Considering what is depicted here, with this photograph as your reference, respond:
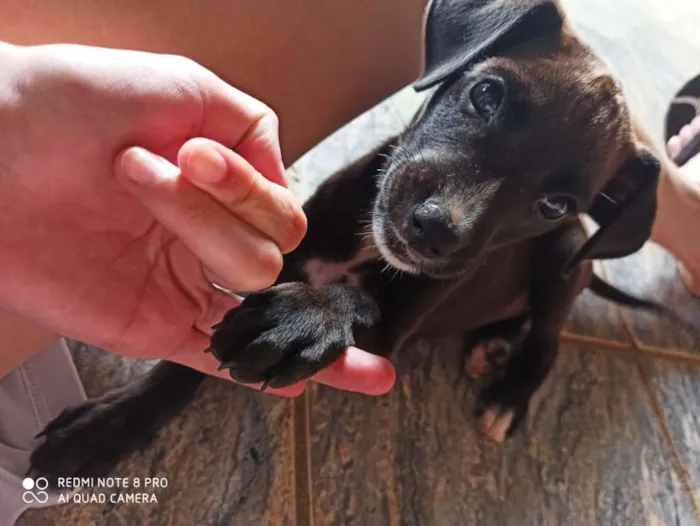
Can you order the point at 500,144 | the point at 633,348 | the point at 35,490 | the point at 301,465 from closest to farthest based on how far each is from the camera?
Result: the point at 35,490, the point at 500,144, the point at 301,465, the point at 633,348

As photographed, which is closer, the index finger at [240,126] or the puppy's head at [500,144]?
the index finger at [240,126]

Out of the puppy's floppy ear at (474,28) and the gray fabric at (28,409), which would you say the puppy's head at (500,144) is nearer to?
the puppy's floppy ear at (474,28)

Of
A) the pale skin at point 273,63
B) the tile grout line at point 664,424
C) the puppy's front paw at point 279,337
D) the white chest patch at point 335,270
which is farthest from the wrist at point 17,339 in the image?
the tile grout line at point 664,424

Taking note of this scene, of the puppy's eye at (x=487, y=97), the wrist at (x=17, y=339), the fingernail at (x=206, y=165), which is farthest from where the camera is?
the puppy's eye at (x=487, y=97)

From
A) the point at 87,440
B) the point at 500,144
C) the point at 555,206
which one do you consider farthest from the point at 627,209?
the point at 87,440

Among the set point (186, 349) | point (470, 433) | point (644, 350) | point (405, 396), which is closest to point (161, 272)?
point (186, 349)

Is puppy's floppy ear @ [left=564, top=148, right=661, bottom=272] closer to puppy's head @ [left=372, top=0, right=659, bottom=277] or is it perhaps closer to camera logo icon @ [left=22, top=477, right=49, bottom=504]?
puppy's head @ [left=372, top=0, right=659, bottom=277]

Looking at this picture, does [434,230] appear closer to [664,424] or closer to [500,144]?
[500,144]
